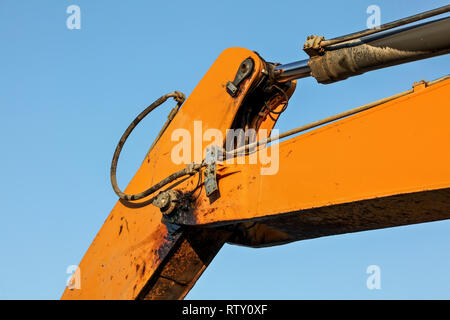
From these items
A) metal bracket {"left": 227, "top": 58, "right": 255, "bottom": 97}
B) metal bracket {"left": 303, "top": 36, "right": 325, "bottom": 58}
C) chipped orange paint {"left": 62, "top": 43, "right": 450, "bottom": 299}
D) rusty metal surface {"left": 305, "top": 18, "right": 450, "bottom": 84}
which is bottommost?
chipped orange paint {"left": 62, "top": 43, "right": 450, "bottom": 299}

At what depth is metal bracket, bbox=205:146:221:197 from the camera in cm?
360

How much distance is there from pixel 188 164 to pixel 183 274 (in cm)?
61

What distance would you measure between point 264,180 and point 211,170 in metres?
0.37

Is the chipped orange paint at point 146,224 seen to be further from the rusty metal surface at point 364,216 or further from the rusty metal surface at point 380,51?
the rusty metal surface at point 364,216

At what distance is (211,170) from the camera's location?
3650 mm

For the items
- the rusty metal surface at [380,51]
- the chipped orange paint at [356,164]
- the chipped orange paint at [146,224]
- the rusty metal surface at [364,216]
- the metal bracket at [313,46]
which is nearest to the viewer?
the chipped orange paint at [356,164]

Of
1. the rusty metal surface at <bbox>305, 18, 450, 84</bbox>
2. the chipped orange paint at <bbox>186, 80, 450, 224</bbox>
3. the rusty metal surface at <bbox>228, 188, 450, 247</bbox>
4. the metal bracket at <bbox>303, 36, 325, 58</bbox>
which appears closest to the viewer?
the chipped orange paint at <bbox>186, 80, 450, 224</bbox>

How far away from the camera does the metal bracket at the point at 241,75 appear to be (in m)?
3.89

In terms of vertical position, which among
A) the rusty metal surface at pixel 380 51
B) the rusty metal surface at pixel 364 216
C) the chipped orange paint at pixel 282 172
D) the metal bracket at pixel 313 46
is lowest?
the rusty metal surface at pixel 364 216

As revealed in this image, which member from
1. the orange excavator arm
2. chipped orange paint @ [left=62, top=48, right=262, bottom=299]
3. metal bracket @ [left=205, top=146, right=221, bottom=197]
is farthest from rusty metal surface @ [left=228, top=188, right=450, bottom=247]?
chipped orange paint @ [left=62, top=48, right=262, bottom=299]

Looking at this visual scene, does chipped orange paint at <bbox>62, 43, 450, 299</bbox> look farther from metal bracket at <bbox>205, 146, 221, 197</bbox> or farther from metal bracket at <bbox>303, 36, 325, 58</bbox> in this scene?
metal bracket at <bbox>303, 36, 325, 58</bbox>

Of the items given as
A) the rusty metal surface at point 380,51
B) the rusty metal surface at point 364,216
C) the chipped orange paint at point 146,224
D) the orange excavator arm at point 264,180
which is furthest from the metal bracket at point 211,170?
A: the rusty metal surface at point 380,51

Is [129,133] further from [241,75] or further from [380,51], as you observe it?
[380,51]
